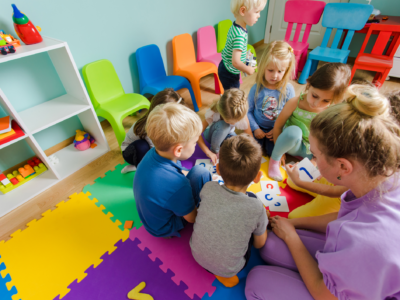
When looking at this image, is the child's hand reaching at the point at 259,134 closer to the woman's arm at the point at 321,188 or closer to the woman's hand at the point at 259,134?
the woman's hand at the point at 259,134

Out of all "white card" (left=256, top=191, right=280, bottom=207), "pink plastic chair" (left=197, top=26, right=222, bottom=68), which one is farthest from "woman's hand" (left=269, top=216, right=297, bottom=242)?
"pink plastic chair" (left=197, top=26, right=222, bottom=68)

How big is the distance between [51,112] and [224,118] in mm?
1343

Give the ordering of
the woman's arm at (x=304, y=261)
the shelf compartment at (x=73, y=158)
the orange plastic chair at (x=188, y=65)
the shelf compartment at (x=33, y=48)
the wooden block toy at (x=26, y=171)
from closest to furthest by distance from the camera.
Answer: the woman's arm at (x=304, y=261) < the shelf compartment at (x=33, y=48) < the wooden block toy at (x=26, y=171) < the shelf compartment at (x=73, y=158) < the orange plastic chair at (x=188, y=65)

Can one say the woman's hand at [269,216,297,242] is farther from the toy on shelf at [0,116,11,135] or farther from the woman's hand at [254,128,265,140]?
the toy on shelf at [0,116,11,135]

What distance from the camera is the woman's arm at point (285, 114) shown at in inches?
64.6

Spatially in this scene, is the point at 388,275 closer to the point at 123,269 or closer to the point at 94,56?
the point at 123,269

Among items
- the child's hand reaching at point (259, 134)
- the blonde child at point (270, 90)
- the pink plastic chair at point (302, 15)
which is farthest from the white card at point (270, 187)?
the pink plastic chair at point (302, 15)

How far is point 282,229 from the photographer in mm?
1091

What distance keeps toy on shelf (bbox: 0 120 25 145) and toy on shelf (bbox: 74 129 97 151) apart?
1.64ft

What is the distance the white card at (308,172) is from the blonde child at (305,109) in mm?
183

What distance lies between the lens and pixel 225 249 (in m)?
0.93

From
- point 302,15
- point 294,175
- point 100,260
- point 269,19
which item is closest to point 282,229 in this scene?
point 294,175

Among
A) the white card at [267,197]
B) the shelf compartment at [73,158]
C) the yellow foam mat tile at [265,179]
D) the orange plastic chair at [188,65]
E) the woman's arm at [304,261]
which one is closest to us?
the woman's arm at [304,261]

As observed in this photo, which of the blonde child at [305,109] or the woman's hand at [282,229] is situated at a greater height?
the blonde child at [305,109]
